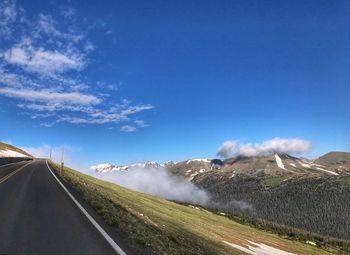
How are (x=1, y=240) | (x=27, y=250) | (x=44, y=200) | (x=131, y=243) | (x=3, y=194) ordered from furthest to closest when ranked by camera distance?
1. (x=3, y=194)
2. (x=44, y=200)
3. (x=131, y=243)
4. (x=1, y=240)
5. (x=27, y=250)

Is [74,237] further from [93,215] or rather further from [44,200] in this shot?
[44,200]

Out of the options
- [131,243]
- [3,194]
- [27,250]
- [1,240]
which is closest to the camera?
[27,250]

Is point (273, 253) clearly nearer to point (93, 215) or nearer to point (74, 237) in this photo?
point (93, 215)

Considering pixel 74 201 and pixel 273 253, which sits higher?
pixel 74 201

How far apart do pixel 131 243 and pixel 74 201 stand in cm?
1046

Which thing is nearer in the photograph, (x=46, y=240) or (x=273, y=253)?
(x=46, y=240)

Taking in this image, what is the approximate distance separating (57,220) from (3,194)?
991 cm

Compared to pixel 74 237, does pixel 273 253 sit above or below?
below

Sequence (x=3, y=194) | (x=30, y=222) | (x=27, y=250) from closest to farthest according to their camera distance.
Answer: (x=27, y=250), (x=30, y=222), (x=3, y=194)

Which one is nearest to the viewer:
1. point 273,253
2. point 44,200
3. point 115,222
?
point 115,222

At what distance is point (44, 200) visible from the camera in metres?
22.0

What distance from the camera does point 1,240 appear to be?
11859 millimetres

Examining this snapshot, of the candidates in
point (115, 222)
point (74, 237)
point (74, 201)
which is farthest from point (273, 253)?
point (74, 237)

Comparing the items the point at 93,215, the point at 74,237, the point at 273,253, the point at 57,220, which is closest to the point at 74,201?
the point at 93,215
